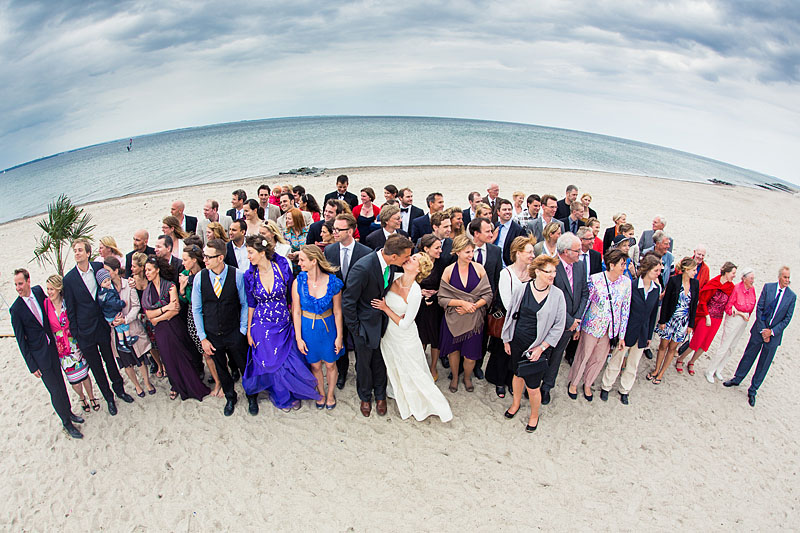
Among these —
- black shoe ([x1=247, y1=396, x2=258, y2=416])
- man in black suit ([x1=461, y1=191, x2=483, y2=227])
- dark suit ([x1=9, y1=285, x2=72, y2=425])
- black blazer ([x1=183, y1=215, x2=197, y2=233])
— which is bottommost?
black shoe ([x1=247, y1=396, x2=258, y2=416])

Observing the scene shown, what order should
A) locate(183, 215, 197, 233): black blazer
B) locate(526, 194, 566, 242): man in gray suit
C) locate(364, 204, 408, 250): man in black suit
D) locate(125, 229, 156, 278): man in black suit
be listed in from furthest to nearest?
locate(183, 215, 197, 233): black blazer, locate(526, 194, 566, 242): man in gray suit, locate(364, 204, 408, 250): man in black suit, locate(125, 229, 156, 278): man in black suit

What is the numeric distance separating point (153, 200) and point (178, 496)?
22.0 meters

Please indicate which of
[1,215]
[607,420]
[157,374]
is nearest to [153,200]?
[1,215]

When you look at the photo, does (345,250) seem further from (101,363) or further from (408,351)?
(101,363)

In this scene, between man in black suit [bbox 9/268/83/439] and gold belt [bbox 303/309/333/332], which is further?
gold belt [bbox 303/309/333/332]

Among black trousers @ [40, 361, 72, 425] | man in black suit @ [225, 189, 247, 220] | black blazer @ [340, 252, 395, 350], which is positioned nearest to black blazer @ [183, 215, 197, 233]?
man in black suit @ [225, 189, 247, 220]

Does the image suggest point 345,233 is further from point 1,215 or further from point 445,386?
point 1,215

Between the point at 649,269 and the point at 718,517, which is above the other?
the point at 649,269

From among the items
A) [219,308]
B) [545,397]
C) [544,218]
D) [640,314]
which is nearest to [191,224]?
[219,308]

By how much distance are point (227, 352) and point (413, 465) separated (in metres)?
2.67

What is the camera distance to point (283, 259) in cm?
453

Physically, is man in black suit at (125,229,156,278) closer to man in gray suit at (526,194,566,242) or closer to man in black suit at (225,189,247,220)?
man in black suit at (225,189,247,220)

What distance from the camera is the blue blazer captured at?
196 inches

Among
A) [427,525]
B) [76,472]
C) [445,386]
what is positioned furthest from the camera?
[445,386]
